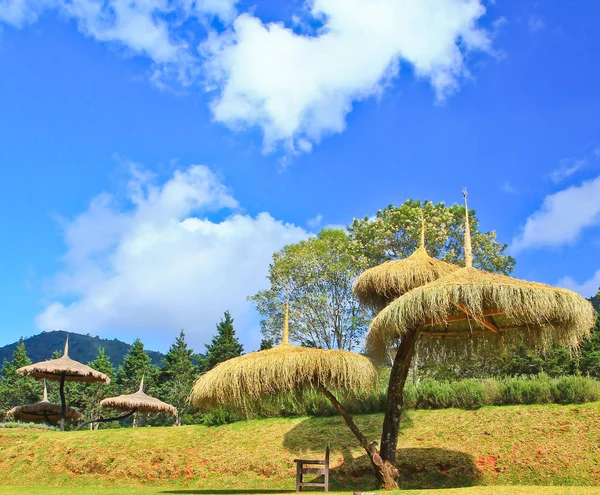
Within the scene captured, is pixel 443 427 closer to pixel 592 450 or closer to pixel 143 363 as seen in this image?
pixel 592 450

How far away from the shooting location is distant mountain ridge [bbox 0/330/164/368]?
255ft

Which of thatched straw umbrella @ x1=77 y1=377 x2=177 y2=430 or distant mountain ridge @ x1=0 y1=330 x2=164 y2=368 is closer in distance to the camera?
thatched straw umbrella @ x1=77 y1=377 x2=177 y2=430

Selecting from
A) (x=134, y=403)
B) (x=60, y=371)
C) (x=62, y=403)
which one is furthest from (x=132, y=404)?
(x=60, y=371)

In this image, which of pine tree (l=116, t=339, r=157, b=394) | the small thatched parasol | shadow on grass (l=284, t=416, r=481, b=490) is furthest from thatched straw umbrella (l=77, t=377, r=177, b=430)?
pine tree (l=116, t=339, r=157, b=394)

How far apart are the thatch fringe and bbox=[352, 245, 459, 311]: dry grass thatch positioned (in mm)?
1142

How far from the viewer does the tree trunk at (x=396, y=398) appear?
32.4ft

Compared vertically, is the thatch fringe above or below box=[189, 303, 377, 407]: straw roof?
above

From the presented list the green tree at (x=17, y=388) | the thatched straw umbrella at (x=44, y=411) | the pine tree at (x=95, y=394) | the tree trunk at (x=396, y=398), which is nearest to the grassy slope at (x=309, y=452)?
the tree trunk at (x=396, y=398)

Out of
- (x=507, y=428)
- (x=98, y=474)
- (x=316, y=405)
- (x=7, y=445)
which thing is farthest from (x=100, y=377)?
(x=507, y=428)

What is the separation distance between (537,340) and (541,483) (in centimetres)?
251

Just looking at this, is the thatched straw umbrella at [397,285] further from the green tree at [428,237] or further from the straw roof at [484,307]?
the green tree at [428,237]

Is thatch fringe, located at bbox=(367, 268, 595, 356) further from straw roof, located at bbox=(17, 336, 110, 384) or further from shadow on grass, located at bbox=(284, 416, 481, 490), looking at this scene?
straw roof, located at bbox=(17, 336, 110, 384)

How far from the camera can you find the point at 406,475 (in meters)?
11.0

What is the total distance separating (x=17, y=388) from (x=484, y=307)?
3237 centimetres
